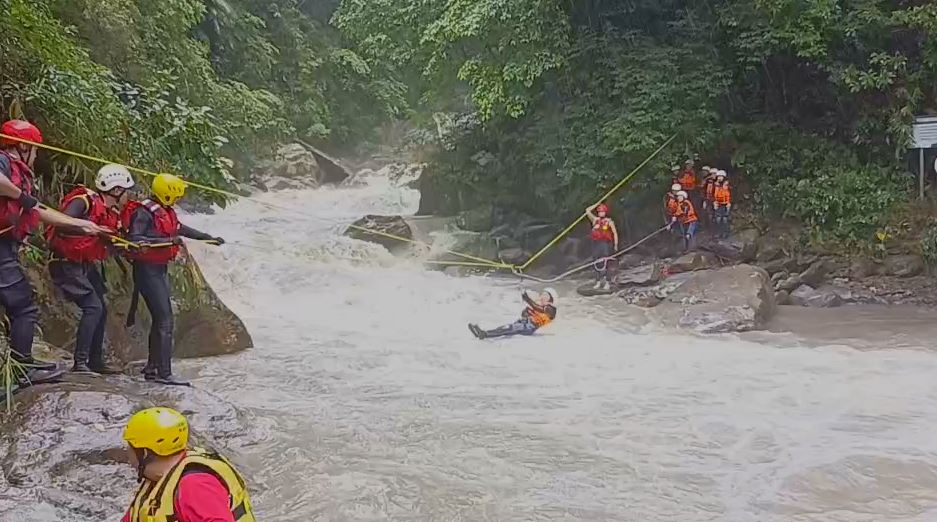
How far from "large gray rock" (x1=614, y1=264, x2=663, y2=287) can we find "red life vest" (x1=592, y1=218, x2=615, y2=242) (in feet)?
2.01

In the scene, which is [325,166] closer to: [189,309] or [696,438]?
[189,309]

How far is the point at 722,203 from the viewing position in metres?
13.8

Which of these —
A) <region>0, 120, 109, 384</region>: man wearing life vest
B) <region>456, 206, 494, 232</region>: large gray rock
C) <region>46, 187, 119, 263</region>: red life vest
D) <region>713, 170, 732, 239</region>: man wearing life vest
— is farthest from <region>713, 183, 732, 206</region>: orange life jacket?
<region>0, 120, 109, 384</region>: man wearing life vest

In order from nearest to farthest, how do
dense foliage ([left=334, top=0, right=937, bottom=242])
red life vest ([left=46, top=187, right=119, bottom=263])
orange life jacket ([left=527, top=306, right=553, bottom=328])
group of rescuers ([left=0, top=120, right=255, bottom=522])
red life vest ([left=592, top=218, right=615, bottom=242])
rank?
group of rescuers ([left=0, top=120, right=255, bottom=522]) < red life vest ([left=46, top=187, right=119, bottom=263]) < orange life jacket ([left=527, top=306, right=553, bottom=328]) < red life vest ([left=592, top=218, right=615, bottom=242]) < dense foliage ([left=334, top=0, right=937, bottom=242])

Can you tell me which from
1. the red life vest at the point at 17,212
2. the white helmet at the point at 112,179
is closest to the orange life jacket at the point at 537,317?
the white helmet at the point at 112,179

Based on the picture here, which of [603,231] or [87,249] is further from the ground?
[603,231]

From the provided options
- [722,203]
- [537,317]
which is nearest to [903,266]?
[722,203]

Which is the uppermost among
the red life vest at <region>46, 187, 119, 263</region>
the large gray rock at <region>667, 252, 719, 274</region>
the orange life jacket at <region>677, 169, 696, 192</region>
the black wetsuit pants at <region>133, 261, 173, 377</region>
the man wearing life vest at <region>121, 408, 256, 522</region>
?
the orange life jacket at <region>677, 169, 696, 192</region>

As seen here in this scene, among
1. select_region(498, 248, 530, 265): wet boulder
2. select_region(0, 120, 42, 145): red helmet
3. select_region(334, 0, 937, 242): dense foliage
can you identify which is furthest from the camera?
select_region(498, 248, 530, 265): wet boulder

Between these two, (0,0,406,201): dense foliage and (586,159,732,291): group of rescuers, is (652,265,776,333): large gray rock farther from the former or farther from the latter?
(0,0,406,201): dense foliage

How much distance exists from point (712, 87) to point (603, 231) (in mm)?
3174

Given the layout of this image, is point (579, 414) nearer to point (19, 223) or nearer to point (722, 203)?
point (19, 223)

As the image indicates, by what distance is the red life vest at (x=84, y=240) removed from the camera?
559 centimetres

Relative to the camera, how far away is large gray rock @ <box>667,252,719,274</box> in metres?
13.2
